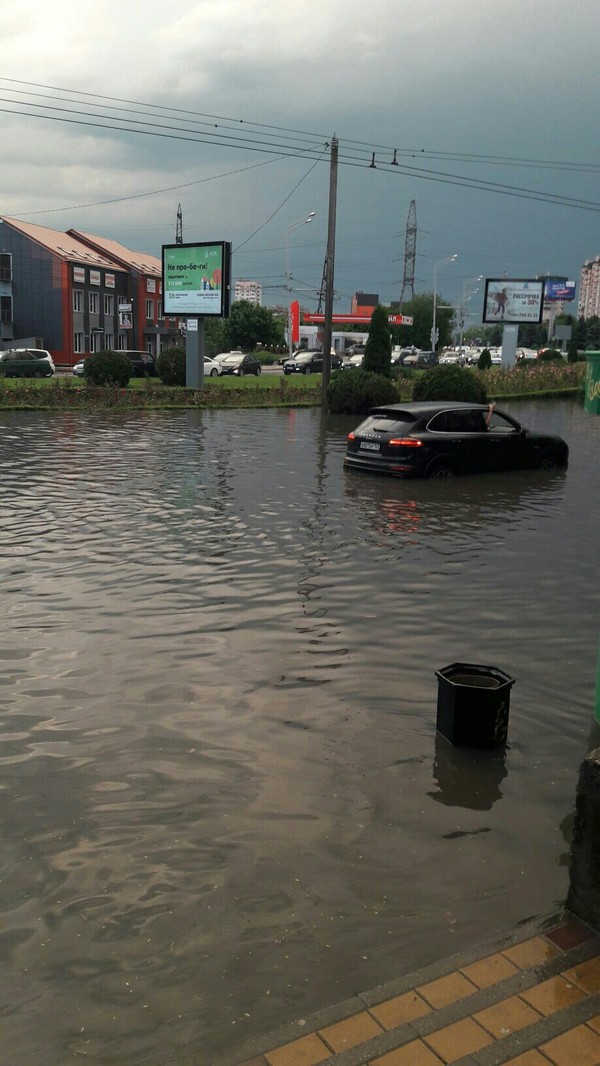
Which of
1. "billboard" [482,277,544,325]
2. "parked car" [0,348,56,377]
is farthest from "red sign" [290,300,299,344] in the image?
"parked car" [0,348,56,377]

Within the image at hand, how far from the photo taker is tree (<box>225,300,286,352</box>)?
9919 centimetres

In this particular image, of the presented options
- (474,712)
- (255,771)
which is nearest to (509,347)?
(474,712)

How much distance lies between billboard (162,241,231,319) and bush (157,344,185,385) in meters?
→ 3.33

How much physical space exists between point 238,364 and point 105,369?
19579 mm

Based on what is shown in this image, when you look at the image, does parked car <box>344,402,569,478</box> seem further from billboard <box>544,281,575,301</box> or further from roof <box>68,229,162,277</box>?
billboard <box>544,281,575,301</box>

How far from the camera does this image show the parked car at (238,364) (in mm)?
58156

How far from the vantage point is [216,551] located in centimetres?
1059

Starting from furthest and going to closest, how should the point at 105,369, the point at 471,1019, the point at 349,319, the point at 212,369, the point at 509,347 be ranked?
the point at 349,319
the point at 212,369
the point at 509,347
the point at 105,369
the point at 471,1019

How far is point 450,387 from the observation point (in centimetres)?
3100

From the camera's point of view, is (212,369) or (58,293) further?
(58,293)

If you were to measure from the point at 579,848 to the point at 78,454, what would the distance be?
16.9 metres

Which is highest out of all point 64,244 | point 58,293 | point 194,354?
point 64,244

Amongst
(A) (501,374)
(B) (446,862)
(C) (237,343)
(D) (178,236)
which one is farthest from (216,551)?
(C) (237,343)

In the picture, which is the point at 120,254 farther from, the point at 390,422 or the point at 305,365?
the point at 390,422
